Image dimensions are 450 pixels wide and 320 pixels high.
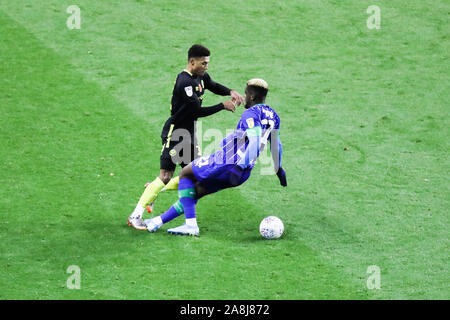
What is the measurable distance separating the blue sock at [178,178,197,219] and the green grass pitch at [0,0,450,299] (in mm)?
391

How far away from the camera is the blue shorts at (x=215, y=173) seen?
9266 mm

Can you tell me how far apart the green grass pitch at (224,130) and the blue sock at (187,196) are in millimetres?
391

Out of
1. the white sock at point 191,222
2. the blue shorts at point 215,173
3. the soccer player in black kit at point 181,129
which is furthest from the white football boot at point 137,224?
the blue shorts at point 215,173

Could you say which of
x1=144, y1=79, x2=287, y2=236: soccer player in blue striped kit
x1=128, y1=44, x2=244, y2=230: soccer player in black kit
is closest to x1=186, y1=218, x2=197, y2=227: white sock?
x1=144, y1=79, x2=287, y2=236: soccer player in blue striped kit

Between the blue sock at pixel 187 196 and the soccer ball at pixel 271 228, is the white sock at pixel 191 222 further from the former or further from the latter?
the soccer ball at pixel 271 228

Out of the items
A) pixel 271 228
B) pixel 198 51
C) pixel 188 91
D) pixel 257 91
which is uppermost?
Result: pixel 198 51

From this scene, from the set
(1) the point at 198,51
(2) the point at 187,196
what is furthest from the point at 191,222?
(1) the point at 198,51

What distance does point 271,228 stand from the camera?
31.1ft

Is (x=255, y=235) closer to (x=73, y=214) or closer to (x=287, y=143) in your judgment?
(x=73, y=214)

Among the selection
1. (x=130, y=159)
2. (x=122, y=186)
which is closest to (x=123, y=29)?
(x=130, y=159)

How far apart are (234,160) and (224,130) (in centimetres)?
409

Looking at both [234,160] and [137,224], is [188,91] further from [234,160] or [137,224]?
[137,224]

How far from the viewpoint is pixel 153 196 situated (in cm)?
998

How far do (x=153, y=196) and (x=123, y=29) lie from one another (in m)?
7.58
